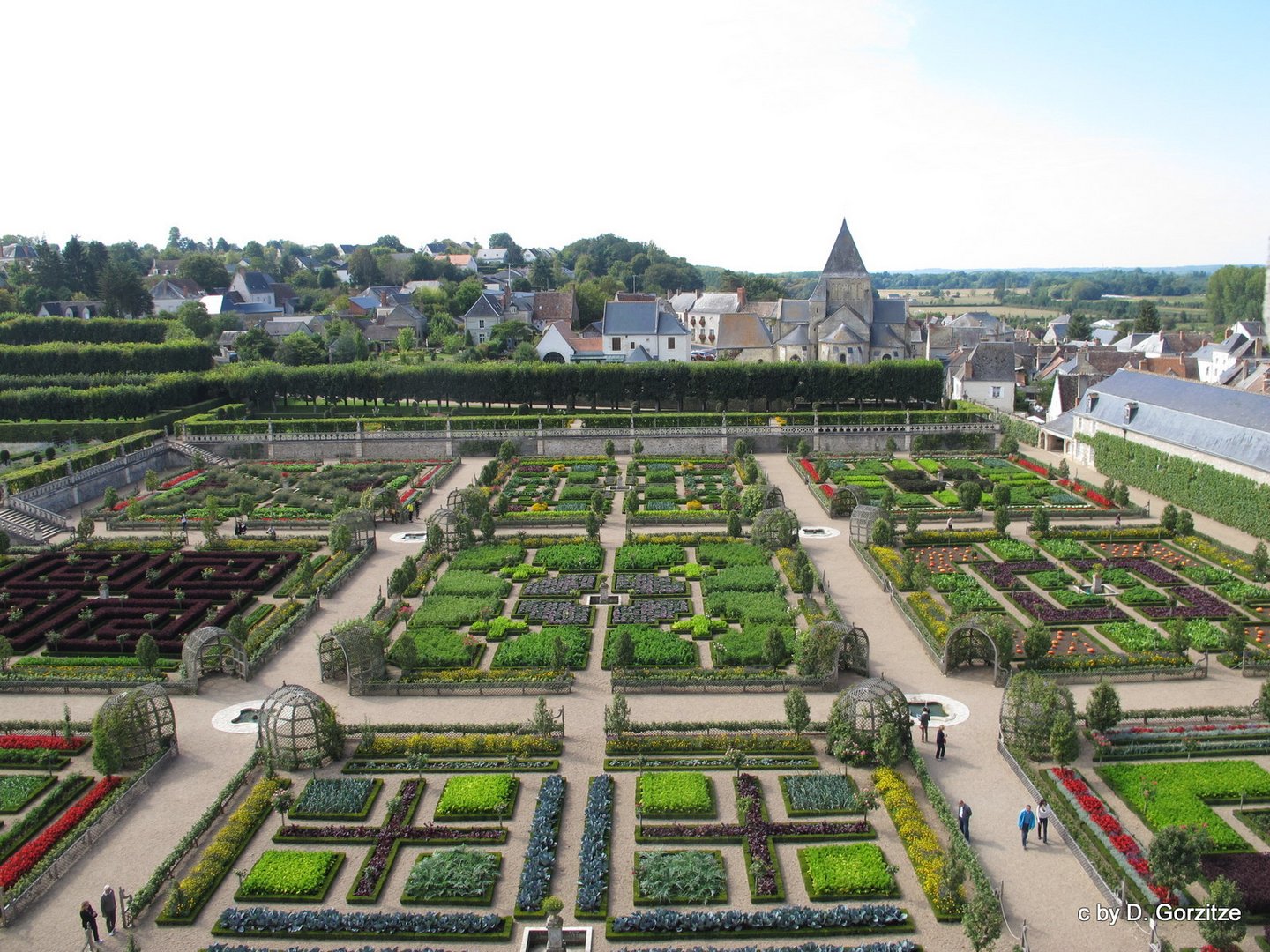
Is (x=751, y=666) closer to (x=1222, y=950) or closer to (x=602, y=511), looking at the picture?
(x=1222, y=950)

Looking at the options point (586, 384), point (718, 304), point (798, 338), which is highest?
point (718, 304)

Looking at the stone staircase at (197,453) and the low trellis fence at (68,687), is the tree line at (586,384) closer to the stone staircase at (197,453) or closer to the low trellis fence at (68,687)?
the stone staircase at (197,453)

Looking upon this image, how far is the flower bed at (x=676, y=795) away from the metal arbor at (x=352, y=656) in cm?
970

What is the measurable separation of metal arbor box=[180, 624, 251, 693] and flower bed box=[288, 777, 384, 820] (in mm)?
7383

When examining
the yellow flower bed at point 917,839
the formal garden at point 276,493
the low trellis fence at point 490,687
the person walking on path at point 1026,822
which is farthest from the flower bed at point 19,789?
the person walking on path at point 1026,822

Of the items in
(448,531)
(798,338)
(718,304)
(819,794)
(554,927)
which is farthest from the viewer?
(718,304)

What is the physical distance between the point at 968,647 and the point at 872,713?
6.70 metres

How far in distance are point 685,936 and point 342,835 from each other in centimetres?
808

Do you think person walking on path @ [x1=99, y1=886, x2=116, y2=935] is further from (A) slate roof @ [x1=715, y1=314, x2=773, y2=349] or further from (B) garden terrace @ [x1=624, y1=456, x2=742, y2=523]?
(A) slate roof @ [x1=715, y1=314, x2=773, y2=349]

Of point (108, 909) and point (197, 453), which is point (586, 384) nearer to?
point (197, 453)

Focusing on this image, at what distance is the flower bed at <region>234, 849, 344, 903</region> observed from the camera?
19.9 metres

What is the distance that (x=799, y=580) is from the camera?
35656 mm

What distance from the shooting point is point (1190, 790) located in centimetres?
2300

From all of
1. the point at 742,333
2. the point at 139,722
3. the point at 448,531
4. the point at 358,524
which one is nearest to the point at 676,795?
the point at 139,722
